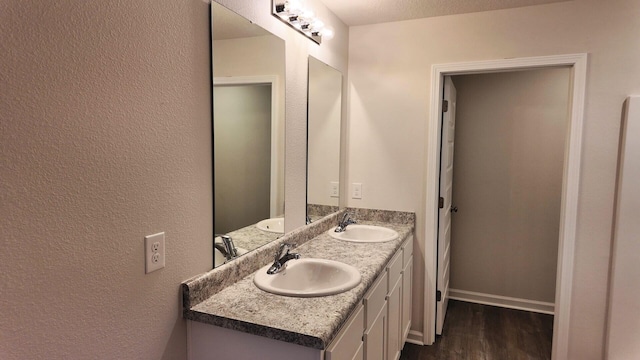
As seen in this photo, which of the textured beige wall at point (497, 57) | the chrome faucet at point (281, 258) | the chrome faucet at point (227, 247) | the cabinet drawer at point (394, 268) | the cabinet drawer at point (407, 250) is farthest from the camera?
the cabinet drawer at point (407, 250)

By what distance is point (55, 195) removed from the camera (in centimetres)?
93

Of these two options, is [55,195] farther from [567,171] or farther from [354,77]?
[567,171]

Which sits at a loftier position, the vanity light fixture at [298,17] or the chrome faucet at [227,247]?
the vanity light fixture at [298,17]

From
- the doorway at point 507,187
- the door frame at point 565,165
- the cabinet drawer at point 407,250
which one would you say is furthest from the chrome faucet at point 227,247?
the doorway at point 507,187

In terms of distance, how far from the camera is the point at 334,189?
275 cm

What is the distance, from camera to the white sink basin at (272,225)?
1859mm

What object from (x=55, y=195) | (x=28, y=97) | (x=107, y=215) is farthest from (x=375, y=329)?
(x=28, y=97)

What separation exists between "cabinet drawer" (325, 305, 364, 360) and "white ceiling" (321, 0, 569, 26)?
6.05ft

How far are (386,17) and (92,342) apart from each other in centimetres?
251

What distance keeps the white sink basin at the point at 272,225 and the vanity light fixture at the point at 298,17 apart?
101 centimetres

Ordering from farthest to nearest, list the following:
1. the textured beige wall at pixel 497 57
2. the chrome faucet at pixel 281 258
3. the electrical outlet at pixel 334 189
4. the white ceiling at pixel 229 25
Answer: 1. the electrical outlet at pixel 334 189
2. the textured beige wall at pixel 497 57
3. the chrome faucet at pixel 281 258
4. the white ceiling at pixel 229 25

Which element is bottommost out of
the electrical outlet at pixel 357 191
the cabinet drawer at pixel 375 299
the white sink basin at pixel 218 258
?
the cabinet drawer at pixel 375 299

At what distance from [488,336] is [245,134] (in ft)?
8.20

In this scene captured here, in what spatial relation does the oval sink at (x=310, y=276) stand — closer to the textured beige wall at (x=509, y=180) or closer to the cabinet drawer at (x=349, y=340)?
the cabinet drawer at (x=349, y=340)
